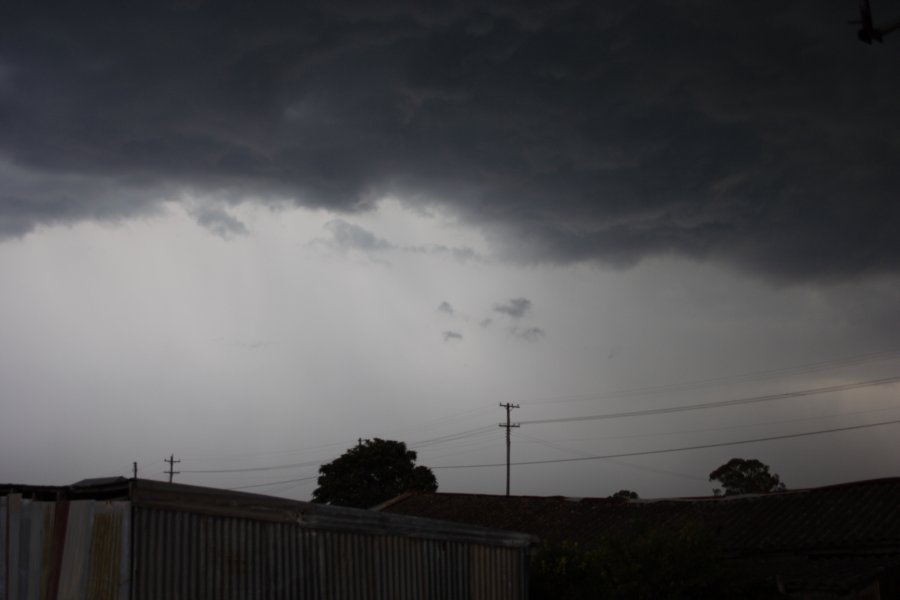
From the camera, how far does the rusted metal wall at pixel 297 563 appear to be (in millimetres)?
12938

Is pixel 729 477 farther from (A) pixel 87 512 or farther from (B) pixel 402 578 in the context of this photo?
(A) pixel 87 512

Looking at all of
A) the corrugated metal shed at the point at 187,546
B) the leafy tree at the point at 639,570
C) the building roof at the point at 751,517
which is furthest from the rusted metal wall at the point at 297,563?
the building roof at the point at 751,517

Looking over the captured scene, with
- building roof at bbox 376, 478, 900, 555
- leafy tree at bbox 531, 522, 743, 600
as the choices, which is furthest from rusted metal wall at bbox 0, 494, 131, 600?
building roof at bbox 376, 478, 900, 555

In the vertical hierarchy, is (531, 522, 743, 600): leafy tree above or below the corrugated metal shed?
below

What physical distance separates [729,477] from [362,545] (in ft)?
221

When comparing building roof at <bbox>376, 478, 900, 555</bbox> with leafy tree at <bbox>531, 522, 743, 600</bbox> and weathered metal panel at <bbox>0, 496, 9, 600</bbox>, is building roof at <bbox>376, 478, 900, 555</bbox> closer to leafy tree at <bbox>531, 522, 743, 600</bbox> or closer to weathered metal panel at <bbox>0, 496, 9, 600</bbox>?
leafy tree at <bbox>531, 522, 743, 600</bbox>

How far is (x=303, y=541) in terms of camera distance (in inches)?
582

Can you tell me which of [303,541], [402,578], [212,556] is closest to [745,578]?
[402,578]

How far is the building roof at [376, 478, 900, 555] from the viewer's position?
25750 mm

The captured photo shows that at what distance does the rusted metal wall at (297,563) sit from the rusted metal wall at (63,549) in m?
0.34

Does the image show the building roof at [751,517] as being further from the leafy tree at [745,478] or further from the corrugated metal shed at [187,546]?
the leafy tree at [745,478]

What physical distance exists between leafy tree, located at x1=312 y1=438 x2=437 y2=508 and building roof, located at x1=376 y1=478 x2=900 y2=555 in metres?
25.5

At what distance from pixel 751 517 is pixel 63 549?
2348cm

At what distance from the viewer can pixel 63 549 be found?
1332cm
